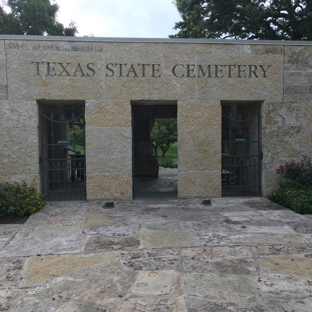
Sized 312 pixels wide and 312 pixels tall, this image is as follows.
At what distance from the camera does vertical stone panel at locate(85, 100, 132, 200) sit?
22.1 feet

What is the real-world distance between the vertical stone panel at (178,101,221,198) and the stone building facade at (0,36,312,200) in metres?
0.02

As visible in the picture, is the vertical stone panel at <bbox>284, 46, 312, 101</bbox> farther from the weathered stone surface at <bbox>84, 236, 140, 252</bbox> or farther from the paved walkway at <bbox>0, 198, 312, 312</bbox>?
the weathered stone surface at <bbox>84, 236, 140, 252</bbox>

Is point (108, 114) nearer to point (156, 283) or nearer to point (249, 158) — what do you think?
point (249, 158)

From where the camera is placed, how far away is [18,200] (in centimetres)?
582

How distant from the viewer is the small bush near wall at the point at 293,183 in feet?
20.2

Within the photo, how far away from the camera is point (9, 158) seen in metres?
6.54

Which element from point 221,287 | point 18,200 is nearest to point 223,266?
point 221,287

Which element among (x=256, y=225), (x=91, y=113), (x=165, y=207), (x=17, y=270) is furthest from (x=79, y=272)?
(x=91, y=113)

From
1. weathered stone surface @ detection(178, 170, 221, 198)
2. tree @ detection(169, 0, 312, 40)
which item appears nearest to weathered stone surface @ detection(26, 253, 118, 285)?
weathered stone surface @ detection(178, 170, 221, 198)

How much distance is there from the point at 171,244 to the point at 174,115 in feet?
25.2

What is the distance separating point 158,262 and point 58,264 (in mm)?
1055

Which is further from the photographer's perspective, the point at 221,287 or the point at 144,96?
the point at 144,96

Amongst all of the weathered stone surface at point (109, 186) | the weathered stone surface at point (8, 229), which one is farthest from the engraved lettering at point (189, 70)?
the weathered stone surface at point (8, 229)

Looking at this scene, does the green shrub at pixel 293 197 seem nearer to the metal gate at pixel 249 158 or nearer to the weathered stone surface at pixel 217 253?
the metal gate at pixel 249 158
